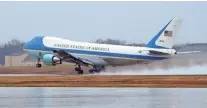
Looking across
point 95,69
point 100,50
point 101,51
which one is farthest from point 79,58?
point 101,51

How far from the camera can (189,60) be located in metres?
63.9

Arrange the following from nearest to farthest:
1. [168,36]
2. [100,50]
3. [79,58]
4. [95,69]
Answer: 1. [168,36]
2. [100,50]
3. [79,58]
4. [95,69]

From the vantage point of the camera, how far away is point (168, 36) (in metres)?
64.2

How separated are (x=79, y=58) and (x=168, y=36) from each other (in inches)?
405

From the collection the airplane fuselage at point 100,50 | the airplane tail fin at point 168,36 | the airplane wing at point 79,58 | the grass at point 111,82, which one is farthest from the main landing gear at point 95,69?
the grass at point 111,82

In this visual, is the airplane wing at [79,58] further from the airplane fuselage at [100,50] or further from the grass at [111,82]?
the grass at [111,82]

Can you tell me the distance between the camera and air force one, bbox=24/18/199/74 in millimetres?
63719

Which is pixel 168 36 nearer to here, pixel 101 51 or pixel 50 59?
pixel 101 51

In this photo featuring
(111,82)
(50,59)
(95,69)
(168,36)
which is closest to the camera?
(111,82)

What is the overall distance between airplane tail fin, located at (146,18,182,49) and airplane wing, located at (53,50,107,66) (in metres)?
6.57

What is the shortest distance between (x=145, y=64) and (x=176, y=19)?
5801 millimetres

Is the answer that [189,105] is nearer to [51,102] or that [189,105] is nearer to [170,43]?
[51,102]

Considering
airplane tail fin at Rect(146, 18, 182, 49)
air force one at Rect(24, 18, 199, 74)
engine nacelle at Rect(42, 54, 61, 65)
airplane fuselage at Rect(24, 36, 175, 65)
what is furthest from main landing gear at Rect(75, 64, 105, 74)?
airplane tail fin at Rect(146, 18, 182, 49)

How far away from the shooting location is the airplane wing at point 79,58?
219ft
